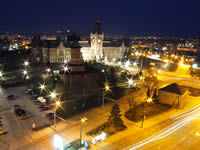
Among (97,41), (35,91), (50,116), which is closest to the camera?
(50,116)

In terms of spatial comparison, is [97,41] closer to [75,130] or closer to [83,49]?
[83,49]

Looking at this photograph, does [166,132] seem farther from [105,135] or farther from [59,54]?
[59,54]

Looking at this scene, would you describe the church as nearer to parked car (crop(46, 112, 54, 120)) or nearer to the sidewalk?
parked car (crop(46, 112, 54, 120))

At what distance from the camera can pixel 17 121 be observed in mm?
25781

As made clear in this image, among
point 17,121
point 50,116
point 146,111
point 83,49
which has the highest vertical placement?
point 83,49

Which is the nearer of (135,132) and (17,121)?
(135,132)

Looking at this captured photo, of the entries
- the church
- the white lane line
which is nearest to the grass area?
the white lane line

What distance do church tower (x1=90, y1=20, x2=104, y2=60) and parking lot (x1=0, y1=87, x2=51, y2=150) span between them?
197ft

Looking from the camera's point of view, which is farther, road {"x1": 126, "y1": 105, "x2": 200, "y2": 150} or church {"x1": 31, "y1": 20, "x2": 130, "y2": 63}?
church {"x1": 31, "y1": 20, "x2": 130, "y2": 63}

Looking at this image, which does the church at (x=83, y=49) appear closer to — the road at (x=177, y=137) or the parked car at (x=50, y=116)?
the parked car at (x=50, y=116)

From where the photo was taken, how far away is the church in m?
78.9

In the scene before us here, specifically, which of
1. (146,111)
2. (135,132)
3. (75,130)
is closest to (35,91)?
(75,130)

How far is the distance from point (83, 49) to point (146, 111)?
72.5m

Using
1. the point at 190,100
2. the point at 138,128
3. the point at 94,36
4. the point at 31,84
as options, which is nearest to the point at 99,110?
the point at 138,128
